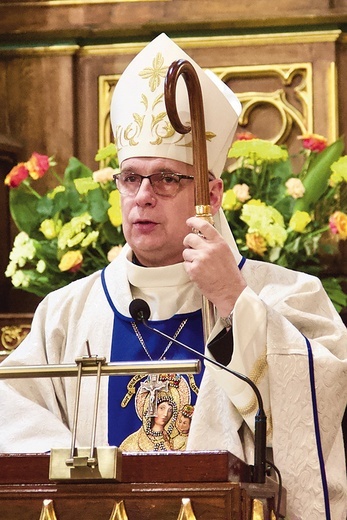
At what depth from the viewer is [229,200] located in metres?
5.03

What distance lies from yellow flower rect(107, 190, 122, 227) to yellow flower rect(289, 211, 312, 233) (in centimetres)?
71

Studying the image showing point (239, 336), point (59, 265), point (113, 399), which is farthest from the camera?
point (59, 265)

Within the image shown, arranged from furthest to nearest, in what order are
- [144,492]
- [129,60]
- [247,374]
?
1. [129,60]
2. [247,374]
3. [144,492]

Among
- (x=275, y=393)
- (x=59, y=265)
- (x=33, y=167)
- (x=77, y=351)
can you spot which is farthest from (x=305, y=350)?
(x=33, y=167)

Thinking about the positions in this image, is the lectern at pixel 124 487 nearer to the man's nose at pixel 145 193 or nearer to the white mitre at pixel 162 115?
the man's nose at pixel 145 193

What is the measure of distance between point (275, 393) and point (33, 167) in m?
1.96

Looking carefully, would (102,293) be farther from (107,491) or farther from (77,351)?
(107,491)

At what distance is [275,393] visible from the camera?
3.82 m

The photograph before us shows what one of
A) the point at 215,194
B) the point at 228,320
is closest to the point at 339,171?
the point at 215,194

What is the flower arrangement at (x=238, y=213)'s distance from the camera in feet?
16.7

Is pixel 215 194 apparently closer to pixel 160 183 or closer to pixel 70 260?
pixel 160 183

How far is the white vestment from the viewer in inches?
149

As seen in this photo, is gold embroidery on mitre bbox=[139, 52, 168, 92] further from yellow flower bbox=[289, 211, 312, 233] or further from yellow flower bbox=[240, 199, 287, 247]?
yellow flower bbox=[289, 211, 312, 233]

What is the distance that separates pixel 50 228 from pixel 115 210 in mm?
320
